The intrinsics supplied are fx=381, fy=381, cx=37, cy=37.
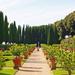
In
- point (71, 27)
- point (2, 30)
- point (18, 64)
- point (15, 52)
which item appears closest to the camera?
point (18, 64)

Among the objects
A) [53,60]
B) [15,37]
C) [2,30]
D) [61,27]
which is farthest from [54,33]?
[53,60]

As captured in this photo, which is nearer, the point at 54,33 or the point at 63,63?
the point at 63,63

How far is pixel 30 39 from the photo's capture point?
5635 inches

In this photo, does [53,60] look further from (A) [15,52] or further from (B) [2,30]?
(B) [2,30]

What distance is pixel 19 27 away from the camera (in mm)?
137250

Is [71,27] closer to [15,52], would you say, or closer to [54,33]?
[54,33]

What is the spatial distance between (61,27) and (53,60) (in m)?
95.1

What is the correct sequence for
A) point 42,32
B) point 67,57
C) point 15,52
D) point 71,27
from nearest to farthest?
point 67,57 < point 15,52 < point 71,27 < point 42,32

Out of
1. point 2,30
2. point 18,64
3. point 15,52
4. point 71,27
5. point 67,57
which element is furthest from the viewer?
point 71,27

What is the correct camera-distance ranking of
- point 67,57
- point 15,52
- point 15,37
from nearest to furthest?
point 67,57 → point 15,52 → point 15,37

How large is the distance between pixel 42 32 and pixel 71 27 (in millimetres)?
34675

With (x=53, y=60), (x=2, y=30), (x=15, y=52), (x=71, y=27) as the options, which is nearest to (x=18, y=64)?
(x=53, y=60)

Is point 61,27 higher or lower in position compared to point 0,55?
higher

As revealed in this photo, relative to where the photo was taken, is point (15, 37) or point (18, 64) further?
point (15, 37)
